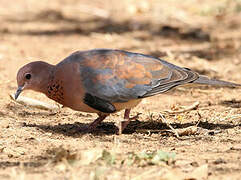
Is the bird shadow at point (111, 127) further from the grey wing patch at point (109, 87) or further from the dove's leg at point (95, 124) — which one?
the grey wing patch at point (109, 87)

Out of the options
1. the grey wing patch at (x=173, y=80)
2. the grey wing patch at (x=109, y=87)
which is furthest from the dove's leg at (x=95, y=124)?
the grey wing patch at (x=173, y=80)

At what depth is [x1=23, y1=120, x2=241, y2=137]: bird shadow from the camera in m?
5.05

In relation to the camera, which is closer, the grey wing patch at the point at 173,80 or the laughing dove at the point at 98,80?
the laughing dove at the point at 98,80

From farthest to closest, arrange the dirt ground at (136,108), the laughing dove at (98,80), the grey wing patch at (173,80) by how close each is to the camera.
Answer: the grey wing patch at (173,80) < the laughing dove at (98,80) < the dirt ground at (136,108)

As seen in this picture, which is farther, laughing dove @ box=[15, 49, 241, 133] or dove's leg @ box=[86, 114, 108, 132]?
dove's leg @ box=[86, 114, 108, 132]

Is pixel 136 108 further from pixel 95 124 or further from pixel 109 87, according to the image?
pixel 109 87

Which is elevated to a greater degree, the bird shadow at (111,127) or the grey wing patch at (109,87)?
the grey wing patch at (109,87)

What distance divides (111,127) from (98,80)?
742 mm

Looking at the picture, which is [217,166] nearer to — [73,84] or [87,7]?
[73,84]

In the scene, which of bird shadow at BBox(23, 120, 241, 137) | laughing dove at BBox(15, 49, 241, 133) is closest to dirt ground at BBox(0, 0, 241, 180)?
bird shadow at BBox(23, 120, 241, 137)

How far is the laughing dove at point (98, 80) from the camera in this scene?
474 cm

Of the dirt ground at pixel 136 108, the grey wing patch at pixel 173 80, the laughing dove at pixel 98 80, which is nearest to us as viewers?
the dirt ground at pixel 136 108

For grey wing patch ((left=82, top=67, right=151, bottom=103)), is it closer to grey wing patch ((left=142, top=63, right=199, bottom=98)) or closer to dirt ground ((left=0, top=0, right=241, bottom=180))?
grey wing patch ((left=142, top=63, right=199, bottom=98))

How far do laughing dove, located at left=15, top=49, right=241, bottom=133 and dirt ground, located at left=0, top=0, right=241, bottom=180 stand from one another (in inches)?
12.9
